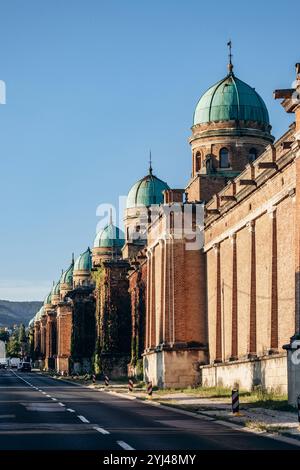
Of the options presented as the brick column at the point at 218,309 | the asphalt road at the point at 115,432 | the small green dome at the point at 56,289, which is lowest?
the asphalt road at the point at 115,432

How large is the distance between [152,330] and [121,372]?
19.3 meters

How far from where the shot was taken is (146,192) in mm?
94375

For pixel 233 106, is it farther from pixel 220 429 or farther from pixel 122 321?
pixel 220 429

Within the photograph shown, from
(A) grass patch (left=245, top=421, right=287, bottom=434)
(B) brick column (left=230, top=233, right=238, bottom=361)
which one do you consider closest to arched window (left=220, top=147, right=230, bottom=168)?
(B) brick column (left=230, top=233, right=238, bottom=361)

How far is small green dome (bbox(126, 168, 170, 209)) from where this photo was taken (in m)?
93.8

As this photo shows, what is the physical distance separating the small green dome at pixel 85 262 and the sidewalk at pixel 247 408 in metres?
84.5

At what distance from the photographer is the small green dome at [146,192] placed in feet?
308

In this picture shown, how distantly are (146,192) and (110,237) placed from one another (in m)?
19.4

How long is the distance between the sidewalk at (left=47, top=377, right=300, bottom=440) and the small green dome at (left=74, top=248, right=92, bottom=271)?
84.5m

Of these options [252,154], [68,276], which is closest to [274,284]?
[252,154]

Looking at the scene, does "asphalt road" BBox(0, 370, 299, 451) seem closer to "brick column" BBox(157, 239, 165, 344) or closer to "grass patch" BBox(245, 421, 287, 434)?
"grass patch" BBox(245, 421, 287, 434)

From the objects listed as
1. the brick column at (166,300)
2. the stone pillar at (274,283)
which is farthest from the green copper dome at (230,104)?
the stone pillar at (274,283)

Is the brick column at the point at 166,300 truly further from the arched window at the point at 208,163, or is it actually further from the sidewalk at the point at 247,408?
the arched window at the point at 208,163
